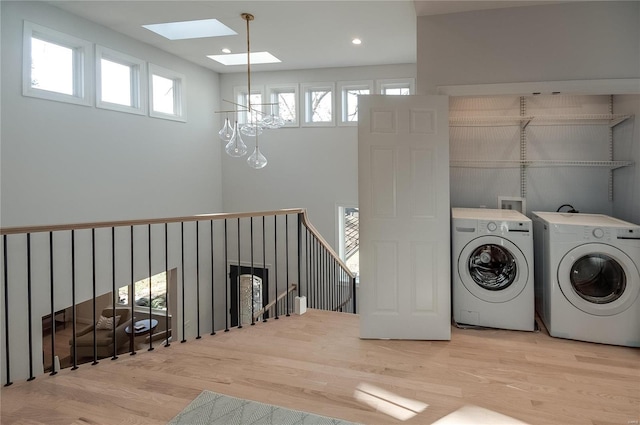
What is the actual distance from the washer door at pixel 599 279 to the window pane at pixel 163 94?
577 centimetres

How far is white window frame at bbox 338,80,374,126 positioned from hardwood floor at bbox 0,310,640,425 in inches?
176

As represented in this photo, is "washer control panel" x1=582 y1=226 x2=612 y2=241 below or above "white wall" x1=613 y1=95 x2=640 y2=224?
below

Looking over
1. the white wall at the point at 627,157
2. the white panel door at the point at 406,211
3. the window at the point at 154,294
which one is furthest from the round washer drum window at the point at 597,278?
the window at the point at 154,294

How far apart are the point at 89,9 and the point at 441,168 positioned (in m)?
4.34

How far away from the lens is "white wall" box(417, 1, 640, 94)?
3236mm

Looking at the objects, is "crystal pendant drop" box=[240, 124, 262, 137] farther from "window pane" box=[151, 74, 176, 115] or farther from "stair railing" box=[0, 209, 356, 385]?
"window pane" box=[151, 74, 176, 115]

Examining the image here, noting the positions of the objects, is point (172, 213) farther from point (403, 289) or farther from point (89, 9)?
point (403, 289)

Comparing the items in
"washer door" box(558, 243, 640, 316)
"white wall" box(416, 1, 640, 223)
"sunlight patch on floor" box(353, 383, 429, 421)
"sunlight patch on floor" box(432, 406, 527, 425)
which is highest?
"white wall" box(416, 1, 640, 223)

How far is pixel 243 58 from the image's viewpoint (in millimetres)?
6562

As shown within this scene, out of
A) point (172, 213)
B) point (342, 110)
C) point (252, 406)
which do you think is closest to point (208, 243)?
point (172, 213)

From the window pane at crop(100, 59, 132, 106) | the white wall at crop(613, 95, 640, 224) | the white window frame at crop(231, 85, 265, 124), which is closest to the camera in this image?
the white wall at crop(613, 95, 640, 224)

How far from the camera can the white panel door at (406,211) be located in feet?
10.4

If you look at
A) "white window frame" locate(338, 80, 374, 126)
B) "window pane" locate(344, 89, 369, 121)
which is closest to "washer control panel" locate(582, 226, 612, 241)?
"white window frame" locate(338, 80, 374, 126)

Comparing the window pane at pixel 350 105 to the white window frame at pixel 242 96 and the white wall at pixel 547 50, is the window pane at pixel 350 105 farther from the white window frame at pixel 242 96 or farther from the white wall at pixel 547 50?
the white wall at pixel 547 50
